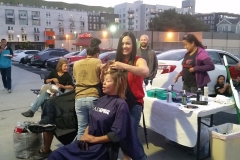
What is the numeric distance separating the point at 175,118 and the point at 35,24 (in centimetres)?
7474

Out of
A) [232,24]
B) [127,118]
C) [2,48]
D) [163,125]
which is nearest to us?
[127,118]

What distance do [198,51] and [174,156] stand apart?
1.72 metres

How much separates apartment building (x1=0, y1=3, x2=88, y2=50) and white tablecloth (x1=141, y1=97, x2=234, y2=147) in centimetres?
6035

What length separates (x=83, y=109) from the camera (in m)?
3.02

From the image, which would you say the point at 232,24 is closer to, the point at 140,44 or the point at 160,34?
the point at 160,34

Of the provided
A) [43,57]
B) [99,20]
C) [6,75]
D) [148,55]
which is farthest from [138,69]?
[99,20]

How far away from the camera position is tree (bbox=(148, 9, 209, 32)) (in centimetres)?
5200

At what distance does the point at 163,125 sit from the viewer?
337 cm

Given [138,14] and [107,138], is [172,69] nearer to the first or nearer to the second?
[107,138]

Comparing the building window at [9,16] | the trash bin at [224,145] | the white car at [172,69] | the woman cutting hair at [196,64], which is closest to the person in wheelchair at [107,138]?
the trash bin at [224,145]

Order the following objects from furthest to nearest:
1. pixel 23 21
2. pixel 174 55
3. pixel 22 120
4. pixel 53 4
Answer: pixel 53 4 → pixel 23 21 → pixel 174 55 → pixel 22 120

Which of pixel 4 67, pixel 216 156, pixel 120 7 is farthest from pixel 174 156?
pixel 120 7

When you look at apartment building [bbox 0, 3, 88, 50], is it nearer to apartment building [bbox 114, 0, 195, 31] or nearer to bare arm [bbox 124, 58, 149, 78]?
apartment building [bbox 114, 0, 195, 31]

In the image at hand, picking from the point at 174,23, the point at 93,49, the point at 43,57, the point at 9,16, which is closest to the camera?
the point at 93,49
